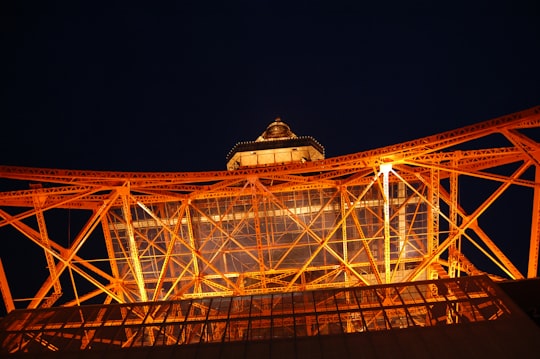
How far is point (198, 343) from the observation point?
12.4 meters

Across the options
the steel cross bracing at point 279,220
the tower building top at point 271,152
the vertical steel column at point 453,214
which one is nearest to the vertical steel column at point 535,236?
the steel cross bracing at point 279,220

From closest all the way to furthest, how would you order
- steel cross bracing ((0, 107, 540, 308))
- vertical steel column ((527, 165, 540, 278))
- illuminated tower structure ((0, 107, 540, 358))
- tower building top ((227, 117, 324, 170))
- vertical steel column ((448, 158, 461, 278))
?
illuminated tower structure ((0, 107, 540, 358)), vertical steel column ((527, 165, 540, 278)), steel cross bracing ((0, 107, 540, 308)), vertical steel column ((448, 158, 461, 278)), tower building top ((227, 117, 324, 170))

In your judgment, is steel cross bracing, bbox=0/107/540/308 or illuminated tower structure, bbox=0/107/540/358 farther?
steel cross bracing, bbox=0/107/540/308

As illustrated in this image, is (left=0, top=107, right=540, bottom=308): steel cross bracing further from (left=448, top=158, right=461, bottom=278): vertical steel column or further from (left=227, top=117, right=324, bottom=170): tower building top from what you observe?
(left=227, top=117, right=324, bottom=170): tower building top

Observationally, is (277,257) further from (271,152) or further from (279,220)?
(271,152)

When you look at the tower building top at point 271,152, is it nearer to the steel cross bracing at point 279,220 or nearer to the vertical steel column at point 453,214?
the steel cross bracing at point 279,220

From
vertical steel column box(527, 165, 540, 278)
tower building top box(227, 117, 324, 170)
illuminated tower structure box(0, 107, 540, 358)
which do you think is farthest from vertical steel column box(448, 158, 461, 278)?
tower building top box(227, 117, 324, 170)

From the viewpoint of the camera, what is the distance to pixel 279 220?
86.6 ft

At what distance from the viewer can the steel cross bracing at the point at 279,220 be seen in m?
17.1

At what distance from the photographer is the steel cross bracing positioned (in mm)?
17125

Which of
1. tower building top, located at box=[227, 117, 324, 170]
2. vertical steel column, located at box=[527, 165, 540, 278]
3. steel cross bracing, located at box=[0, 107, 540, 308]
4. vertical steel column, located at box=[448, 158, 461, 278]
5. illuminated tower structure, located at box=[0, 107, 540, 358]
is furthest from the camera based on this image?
tower building top, located at box=[227, 117, 324, 170]

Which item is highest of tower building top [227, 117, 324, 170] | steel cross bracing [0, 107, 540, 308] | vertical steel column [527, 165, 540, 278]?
tower building top [227, 117, 324, 170]

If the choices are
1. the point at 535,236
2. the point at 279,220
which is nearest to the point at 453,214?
the point at 535,236

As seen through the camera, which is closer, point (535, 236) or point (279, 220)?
point (535, 236)
